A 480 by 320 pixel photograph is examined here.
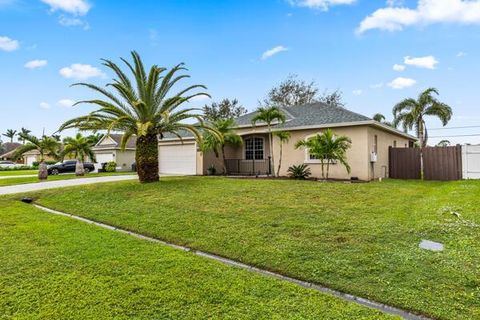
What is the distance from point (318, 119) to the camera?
672 inches

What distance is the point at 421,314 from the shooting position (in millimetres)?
3365

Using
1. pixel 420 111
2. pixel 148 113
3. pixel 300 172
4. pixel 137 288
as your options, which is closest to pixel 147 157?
pixel 148 113

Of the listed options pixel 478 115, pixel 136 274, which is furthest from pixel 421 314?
pixel 478 115

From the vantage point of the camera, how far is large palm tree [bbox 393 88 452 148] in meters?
23.6

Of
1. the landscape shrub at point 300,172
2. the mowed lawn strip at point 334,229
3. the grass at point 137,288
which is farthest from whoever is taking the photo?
the landscape shrub at point 300,172

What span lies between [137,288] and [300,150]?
14172 mm

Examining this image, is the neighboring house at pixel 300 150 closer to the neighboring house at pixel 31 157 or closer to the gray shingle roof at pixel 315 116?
the gray shingle roof at pixel 315 116

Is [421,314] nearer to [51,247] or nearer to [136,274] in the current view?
[136,274]

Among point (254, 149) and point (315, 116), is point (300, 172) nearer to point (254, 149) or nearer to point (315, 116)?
point (315, 116)

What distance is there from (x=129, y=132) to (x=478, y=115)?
108 ft

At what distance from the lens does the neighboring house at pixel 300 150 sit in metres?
15.4

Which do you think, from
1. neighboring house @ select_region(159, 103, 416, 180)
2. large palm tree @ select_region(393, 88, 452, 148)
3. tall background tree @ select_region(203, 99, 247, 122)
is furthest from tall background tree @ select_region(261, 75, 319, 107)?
neighboring house @ select_region(159, 103, 416, 180)

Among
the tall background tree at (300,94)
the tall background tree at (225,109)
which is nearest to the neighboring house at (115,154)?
the tall background tree at (225,109)

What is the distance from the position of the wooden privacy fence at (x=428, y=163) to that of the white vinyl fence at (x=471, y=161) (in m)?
0.18
